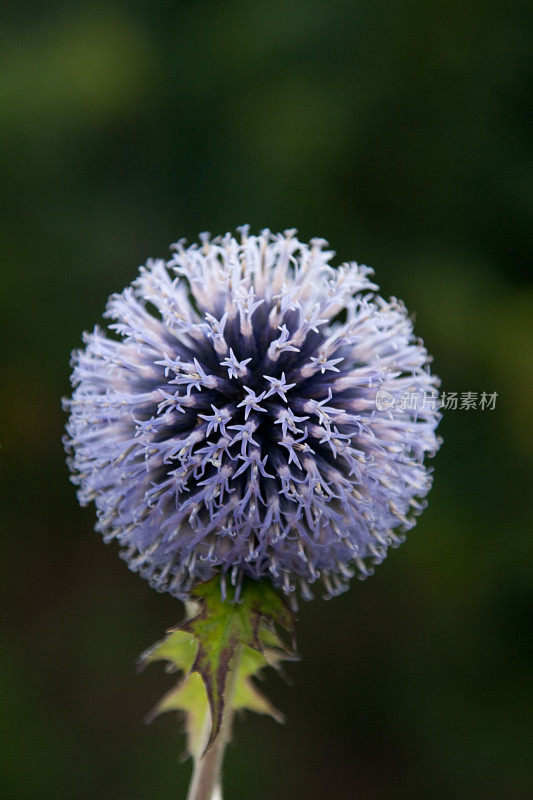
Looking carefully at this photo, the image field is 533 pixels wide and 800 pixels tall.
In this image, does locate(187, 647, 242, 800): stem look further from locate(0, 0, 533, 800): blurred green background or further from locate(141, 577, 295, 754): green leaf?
locate(0, 0, 533, 800): blurred green background

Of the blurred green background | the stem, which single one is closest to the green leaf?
the stem

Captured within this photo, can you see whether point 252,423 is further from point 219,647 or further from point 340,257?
point 340,257

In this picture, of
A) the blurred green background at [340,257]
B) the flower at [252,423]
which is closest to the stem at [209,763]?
the flower at [252,423]

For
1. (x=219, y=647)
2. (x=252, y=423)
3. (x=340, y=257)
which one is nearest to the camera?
(x=219, y=647)

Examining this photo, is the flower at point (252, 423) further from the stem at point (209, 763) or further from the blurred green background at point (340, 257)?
the blurred green background at point (340, 257)

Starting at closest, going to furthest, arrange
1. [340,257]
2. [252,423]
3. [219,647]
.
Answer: [219,647], [252,423], [340,257]

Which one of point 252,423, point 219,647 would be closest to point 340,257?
point 252,423
